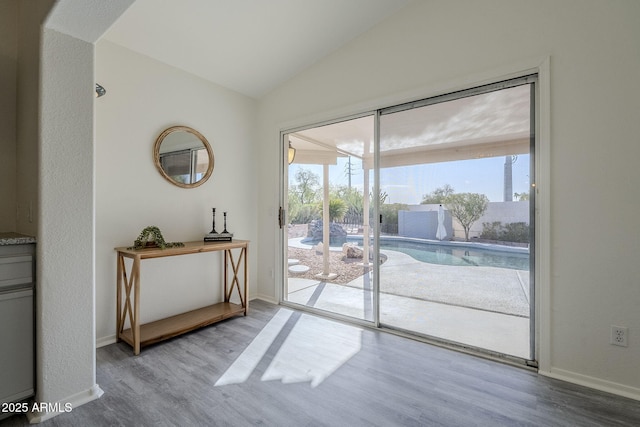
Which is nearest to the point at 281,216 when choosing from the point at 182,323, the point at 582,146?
the point at 182,323

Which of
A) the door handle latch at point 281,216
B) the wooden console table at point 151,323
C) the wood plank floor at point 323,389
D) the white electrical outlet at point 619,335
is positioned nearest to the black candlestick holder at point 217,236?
the wooden console table at point 151,323

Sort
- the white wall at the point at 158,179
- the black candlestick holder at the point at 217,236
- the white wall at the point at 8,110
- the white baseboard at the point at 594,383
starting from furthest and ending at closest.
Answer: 1. the black candlestick holder at the point at 217,236
2. the white wall at the point at 158,179
3. the white wall at the point at 8,110
4. the white baseboard at the point at 594,383

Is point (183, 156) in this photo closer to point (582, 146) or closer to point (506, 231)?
point (506, 231)

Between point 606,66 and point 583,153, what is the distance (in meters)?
0.56

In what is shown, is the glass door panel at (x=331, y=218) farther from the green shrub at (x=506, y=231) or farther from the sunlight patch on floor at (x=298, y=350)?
the green shrub at (x=506, y=231)

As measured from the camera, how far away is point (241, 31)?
259 cm

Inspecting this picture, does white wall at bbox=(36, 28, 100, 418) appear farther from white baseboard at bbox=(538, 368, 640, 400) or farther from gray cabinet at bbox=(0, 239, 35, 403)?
white baseboard at bbox=(538, 368, 640, 400)

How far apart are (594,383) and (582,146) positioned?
1.57 metres

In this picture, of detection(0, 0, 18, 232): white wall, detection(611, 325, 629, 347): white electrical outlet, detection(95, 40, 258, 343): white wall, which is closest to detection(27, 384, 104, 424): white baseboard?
detection(95, 40, 258, 343): white wall

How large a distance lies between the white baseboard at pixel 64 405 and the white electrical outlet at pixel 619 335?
326cm

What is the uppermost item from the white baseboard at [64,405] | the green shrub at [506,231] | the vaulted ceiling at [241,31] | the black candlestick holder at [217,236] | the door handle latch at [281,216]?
the vaulted ceiling at [241,31]

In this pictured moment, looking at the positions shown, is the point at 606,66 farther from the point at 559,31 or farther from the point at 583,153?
the point at 583,153

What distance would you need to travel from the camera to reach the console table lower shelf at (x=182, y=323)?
236 cm

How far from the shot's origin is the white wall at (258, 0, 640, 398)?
5.87ft
